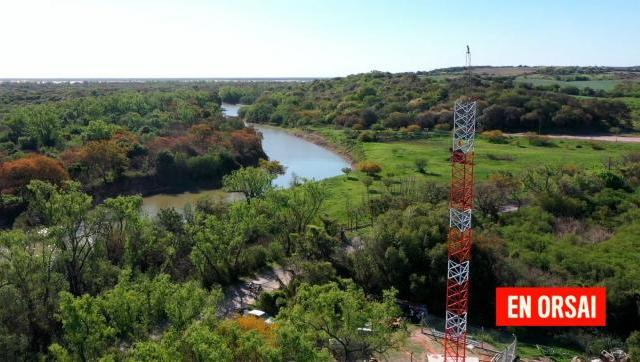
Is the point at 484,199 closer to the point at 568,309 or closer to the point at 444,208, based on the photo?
the point at 444,208

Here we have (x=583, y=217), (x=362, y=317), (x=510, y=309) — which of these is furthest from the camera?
(x=583, y=217)

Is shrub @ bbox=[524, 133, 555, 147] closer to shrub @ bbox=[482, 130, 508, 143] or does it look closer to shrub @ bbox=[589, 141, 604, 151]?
shrub @ bbox=[482, 130, 508, 143]

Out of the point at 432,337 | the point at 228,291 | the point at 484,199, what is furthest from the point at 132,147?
the point at 432,337

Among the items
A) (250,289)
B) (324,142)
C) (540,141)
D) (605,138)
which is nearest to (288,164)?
(324,142)

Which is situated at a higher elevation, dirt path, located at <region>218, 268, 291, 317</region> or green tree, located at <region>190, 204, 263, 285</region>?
green tree, located at <region>190, 204, 263, 285</region>

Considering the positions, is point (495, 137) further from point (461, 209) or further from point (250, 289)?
point (461, 209)

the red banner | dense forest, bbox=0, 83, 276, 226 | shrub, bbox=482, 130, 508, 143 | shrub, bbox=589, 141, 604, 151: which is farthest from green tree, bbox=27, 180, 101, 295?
shrub, bbox=589, 141, 604, 151
